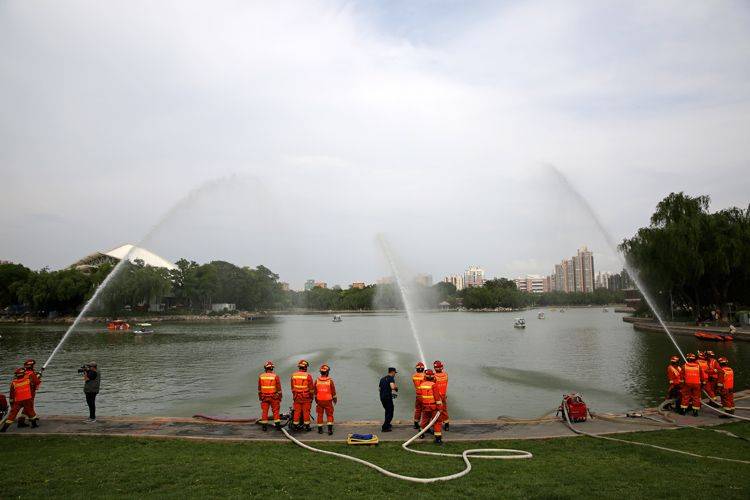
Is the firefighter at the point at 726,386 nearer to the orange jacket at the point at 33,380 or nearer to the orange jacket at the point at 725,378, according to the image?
the orange jacket at the point at 725,378

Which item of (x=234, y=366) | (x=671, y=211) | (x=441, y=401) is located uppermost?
(x=671, y=211)

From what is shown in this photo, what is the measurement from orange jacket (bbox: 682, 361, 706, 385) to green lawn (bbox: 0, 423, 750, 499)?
3.25 meters

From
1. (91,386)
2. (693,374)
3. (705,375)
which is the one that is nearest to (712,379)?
(705,375)

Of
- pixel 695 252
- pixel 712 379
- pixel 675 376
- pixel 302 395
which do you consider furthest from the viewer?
pixel 695 252

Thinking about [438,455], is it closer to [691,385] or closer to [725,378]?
[691,385]

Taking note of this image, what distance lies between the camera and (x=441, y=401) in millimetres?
14031

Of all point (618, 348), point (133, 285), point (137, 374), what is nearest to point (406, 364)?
point (137, 374)

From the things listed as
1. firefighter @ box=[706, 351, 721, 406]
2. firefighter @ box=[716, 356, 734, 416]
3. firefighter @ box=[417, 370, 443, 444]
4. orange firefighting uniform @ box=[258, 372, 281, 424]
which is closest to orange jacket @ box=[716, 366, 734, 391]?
firefighter @ box=[716, 356, 734, 416]

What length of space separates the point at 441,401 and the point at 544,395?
647 inches

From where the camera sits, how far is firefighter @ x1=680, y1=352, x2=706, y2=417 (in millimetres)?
17172

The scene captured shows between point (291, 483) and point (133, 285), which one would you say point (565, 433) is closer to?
point (291, 483)

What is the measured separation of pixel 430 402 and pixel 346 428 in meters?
3.23

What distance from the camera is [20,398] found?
15.7 metres

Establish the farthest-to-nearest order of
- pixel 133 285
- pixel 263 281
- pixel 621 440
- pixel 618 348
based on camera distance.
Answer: pixel 263 281, pixel 133 285, pixel 618 348, pixel 621 440
